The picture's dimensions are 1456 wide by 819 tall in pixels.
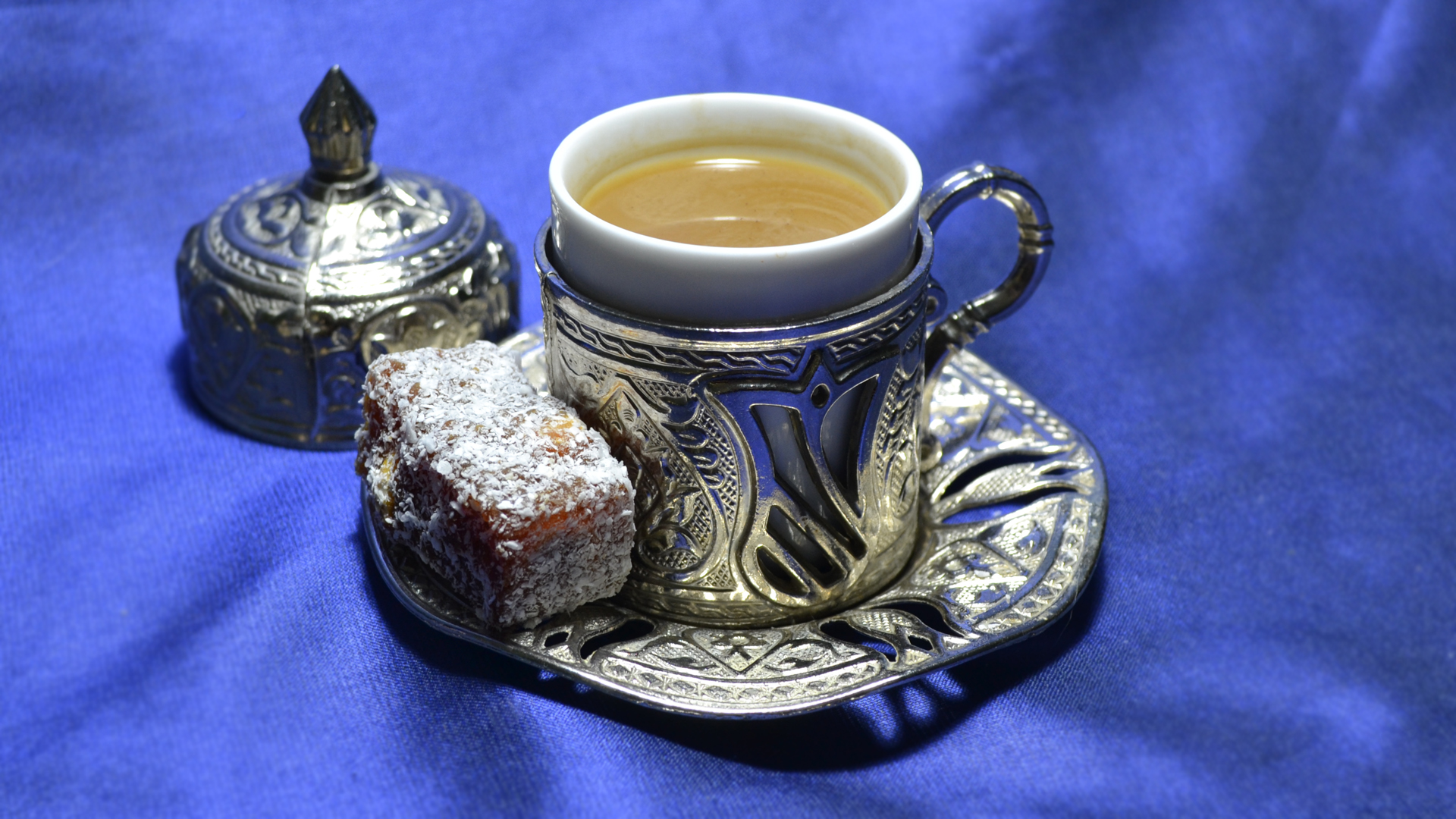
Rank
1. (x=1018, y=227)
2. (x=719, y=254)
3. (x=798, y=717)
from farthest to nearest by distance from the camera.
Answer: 1. (x=1018, y=227)
2. (x=798, y=717)
3. (x=719, y=254)

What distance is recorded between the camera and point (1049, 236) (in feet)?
3.25

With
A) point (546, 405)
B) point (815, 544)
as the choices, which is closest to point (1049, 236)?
point (815, 544)

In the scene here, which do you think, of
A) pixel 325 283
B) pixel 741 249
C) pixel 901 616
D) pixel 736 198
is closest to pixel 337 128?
pixel 325 283

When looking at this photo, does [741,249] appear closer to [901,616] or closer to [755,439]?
[755,439]

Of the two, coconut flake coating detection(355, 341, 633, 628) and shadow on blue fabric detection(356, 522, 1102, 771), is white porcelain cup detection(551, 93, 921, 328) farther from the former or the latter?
shadow on blue fabric detection(356, 522, 1102, 771)

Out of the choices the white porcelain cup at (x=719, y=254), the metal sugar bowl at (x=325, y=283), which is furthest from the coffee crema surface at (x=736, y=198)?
the metal sugar bowl at (x=325, y=283)

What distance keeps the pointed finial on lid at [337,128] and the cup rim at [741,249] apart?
0.93 ft

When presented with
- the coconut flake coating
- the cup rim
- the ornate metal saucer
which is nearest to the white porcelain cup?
the cup rim

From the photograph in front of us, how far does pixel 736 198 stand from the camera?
946mm

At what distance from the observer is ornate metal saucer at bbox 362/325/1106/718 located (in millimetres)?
807

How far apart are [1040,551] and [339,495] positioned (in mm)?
560

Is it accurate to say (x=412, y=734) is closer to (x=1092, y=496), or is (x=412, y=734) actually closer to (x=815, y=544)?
(x=815, y=544)

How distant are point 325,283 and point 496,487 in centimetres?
37

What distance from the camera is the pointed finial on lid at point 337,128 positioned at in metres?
1.08
